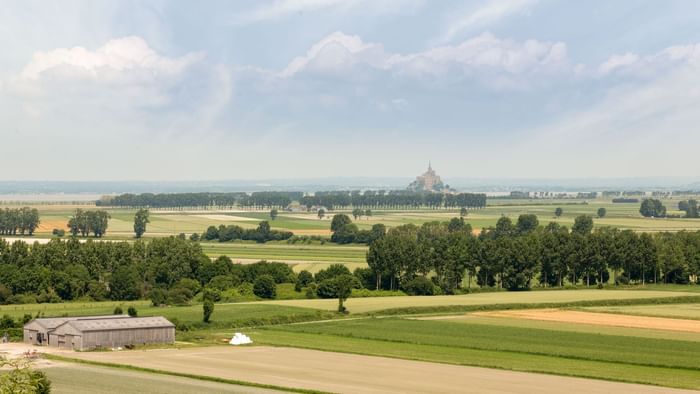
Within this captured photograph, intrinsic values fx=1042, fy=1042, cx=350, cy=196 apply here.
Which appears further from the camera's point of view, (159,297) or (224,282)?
(224,282)

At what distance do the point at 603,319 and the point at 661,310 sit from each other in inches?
308

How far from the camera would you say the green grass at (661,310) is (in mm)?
73375

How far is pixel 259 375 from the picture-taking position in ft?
161

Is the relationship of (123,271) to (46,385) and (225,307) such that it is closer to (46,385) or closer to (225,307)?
(225,307)

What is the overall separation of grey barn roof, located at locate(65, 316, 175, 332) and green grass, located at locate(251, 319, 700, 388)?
595 centimetres

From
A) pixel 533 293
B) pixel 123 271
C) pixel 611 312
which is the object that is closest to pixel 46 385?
pixel 611 312

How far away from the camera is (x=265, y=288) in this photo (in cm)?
9019

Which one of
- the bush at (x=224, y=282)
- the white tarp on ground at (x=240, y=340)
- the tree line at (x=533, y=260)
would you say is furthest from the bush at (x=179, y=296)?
the white tarp on ground at (x=240, y=340)

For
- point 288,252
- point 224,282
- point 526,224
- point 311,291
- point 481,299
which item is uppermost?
point 526,224

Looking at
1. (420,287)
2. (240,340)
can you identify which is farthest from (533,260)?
(240,340)

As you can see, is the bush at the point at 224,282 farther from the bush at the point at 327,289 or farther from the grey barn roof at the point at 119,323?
the grey barn roof at the point at 119,323

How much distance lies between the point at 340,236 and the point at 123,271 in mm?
61724

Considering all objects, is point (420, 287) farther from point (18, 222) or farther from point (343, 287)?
point (18, 222)

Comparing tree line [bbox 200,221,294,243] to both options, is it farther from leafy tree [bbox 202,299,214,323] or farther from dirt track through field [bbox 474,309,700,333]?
leafy tree [bbox 202,299,214,323]
